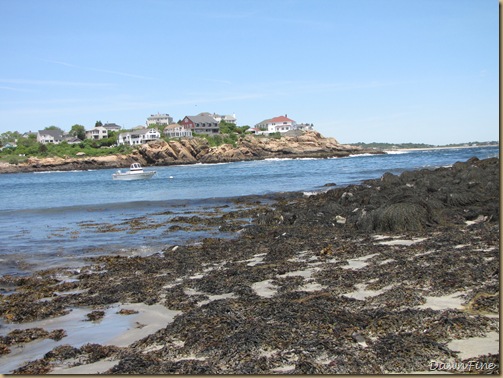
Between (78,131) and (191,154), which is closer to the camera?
(191,154)

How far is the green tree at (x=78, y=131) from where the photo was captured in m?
156

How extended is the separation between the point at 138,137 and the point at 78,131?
31.0 meters

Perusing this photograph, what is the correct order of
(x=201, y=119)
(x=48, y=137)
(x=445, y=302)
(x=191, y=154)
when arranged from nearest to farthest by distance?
(x=445, y=302) → (x=191, y=154) → (x=201, y=119) → (x=48, y=137)

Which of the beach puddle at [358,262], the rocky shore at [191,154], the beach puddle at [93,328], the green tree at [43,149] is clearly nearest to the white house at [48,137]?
the green tree at [43,149]

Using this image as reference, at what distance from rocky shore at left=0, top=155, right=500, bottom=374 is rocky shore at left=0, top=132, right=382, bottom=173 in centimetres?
9269

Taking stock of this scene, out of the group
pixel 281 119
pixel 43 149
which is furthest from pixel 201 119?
pixel 43 149

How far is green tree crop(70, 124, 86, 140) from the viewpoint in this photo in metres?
156

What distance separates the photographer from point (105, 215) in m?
24.0

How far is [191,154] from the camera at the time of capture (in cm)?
10981

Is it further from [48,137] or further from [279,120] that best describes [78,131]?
[279,120]

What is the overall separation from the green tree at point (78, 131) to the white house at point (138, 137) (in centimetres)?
2096

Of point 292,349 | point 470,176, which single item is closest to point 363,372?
point 292,349

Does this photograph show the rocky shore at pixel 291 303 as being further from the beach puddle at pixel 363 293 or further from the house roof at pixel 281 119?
the house roof at pixel 281 119

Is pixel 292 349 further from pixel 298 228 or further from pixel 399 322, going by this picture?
pixel 298 228
